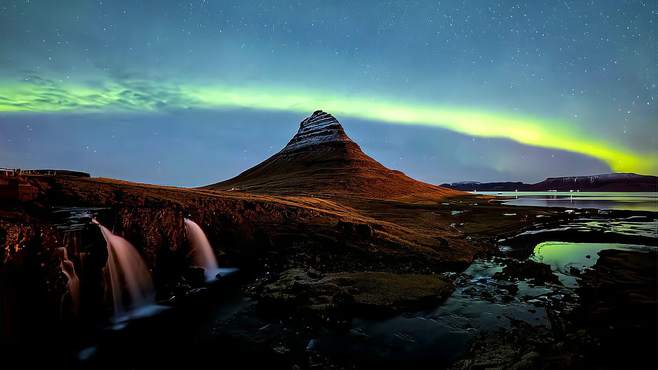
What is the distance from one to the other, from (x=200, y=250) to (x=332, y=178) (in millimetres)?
116845

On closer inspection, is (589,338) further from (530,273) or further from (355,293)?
(530,273)

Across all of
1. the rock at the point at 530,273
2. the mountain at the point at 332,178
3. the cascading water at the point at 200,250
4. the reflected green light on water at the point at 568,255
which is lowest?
the reflected green light on water at the point at 568,255

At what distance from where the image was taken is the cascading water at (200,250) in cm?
2349

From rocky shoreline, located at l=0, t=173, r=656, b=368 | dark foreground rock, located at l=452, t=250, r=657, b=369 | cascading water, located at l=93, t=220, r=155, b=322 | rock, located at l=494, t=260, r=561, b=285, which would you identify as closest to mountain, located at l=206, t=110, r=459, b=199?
rocky shoreline, located at l=0, t=173, r=656, b=368

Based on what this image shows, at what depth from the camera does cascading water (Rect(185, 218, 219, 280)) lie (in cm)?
2349

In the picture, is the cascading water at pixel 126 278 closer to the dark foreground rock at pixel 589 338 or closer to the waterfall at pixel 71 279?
the waterfall at pixel 71 279

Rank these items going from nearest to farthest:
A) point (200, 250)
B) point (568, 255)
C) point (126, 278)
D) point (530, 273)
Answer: point (126, 278), point (530, 273), point (200, 250), point (568, 255)

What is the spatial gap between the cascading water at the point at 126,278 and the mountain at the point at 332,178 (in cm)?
8150

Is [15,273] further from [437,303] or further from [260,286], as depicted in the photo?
[437,303]

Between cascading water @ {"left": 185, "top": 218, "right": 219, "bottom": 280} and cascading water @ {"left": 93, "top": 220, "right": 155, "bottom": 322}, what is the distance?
4300 mm

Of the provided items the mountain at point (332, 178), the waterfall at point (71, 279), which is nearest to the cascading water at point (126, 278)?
the waterfall at point (71, 279)

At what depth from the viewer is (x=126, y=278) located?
17.9 metres

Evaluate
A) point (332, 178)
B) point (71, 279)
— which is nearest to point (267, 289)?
point (71, 279)

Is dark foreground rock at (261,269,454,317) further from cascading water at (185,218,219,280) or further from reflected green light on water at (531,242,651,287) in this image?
reflected green light on water at (531,242,651,287)
